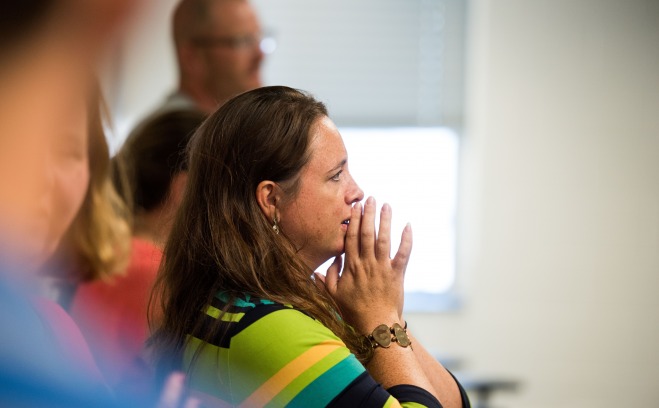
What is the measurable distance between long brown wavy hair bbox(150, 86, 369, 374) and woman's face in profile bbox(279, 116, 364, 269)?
13mm

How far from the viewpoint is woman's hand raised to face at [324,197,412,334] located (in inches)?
42.1

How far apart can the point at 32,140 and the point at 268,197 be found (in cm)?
86

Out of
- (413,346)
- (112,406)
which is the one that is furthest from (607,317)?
(112,406)

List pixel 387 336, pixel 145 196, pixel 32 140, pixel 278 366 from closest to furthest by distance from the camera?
1. pixel 32 140
2. pixel 278 366
3. pixel 387 336
4. pixel 145 196

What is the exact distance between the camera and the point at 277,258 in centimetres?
106

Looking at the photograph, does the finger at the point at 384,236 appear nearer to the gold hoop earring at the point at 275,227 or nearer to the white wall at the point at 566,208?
the gold hoop earring at the point at 275,227

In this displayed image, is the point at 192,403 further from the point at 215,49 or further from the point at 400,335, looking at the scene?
the point at 215,49

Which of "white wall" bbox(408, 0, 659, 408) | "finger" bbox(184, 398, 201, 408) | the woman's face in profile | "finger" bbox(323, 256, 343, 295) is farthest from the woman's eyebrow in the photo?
"white wall" bbox(408, 0, 659, 408)

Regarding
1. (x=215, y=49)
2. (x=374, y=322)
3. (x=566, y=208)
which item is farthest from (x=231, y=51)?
(x=566, y=208)

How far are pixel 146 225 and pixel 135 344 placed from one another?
664 mm

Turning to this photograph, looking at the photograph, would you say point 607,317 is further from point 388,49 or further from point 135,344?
point 135,344

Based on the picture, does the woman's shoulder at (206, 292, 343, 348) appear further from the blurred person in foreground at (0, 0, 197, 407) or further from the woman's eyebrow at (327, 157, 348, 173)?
the blurred person in foreground at (0, 0, 197, 407)

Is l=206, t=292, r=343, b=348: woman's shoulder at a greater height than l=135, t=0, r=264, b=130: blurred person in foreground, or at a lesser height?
lesser

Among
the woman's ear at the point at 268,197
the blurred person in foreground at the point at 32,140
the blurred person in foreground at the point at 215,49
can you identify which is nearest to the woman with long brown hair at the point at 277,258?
the woman's ear at the point at 268,197
